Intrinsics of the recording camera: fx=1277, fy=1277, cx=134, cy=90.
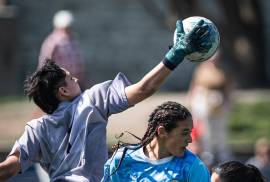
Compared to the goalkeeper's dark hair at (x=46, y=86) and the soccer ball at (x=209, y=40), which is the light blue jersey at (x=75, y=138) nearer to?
the goalkeeper's dark hair at (x=46, y=86)

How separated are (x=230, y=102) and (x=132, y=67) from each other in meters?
8.14

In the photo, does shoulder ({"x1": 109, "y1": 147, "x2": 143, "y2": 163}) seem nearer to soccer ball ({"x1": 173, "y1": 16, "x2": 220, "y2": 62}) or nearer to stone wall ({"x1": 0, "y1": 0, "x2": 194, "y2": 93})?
soccer ball ({"x1": 173, "y1": 16, "x2": 220, "y2": 62})

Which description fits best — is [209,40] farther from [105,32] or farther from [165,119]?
[105,32]

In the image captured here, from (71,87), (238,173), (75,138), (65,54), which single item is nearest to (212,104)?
(65,54)

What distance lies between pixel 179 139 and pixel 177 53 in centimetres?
42

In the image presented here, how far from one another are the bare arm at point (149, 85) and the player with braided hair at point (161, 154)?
0.38 ft

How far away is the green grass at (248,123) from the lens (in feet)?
55.8

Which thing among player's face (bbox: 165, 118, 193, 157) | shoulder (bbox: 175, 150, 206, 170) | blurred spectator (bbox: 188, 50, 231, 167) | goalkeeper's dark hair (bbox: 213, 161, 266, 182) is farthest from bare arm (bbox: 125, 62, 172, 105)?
blurred spectator (bbox: 188, 50, 231, 167)

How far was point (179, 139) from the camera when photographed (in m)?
6.20

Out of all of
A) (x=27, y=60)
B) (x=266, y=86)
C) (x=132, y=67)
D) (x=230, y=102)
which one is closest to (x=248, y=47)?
(x=266, y=86)

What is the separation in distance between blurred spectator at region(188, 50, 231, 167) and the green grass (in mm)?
1248

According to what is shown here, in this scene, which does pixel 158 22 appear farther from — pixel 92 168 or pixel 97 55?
pixel 92 168

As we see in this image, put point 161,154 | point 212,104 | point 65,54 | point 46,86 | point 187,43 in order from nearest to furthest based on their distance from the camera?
point 187,43 → point 161,154 → point 46,86 → point 65,54 → point 212,104

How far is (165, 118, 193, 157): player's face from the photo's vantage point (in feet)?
20.3
